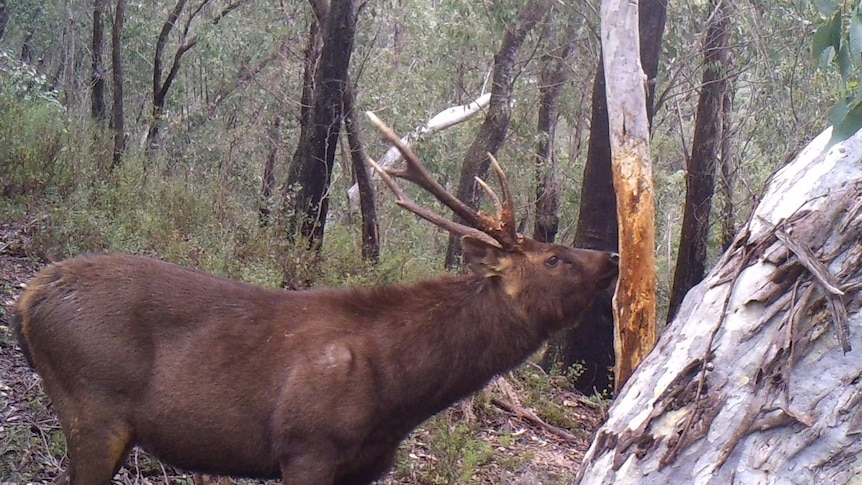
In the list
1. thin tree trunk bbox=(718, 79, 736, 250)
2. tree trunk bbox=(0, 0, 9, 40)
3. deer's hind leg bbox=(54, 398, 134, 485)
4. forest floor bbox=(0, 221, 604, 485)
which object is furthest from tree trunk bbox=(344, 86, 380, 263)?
tree trunk bbox=(0, 0, 9, 40)

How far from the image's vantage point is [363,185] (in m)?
11.6

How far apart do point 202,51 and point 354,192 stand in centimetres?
401

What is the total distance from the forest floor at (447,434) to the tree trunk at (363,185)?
2.53 meters

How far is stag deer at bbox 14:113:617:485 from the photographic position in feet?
16.2

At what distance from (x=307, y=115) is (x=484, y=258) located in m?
6.18

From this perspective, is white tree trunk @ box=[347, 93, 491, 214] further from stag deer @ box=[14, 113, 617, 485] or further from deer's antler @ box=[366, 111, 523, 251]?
stag deer @ box=[14, 113, 617, 485]

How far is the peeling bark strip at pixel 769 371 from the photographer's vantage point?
271 cm

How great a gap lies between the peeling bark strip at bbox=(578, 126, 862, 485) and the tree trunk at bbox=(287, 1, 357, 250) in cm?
745

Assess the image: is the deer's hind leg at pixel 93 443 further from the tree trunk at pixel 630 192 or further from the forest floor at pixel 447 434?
the tree trunk at pixel 630 192

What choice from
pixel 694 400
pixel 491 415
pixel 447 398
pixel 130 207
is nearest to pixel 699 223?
pixel 491 415

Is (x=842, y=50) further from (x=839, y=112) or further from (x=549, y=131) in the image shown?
(x=549, y=131)

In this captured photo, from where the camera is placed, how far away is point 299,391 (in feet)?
16.2

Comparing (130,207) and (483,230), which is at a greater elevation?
(483,230)

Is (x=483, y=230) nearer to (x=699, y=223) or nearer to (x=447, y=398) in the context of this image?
(x=447, y=398)
